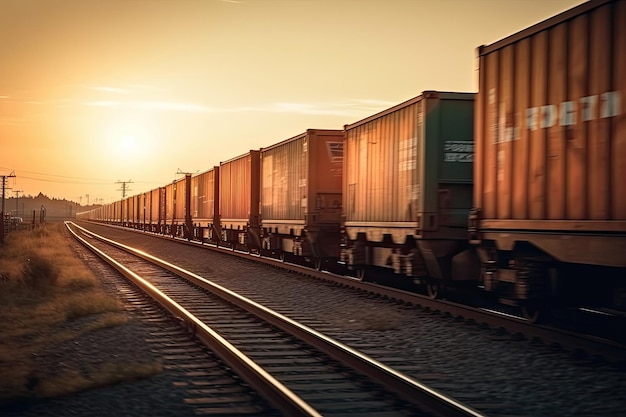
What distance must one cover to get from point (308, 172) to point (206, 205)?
57.4 feet

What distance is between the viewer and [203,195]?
1480 inches

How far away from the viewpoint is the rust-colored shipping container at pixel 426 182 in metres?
13.1

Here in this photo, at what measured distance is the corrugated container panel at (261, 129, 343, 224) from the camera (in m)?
19.8

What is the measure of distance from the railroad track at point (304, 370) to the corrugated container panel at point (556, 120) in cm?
342

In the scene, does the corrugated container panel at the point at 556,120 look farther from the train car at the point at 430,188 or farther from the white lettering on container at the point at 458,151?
the white lettering on container at the point at 458,151

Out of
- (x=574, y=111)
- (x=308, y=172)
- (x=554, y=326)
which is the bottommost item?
(x=554, y=326)

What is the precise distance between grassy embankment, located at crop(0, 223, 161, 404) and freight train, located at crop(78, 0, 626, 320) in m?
5.31

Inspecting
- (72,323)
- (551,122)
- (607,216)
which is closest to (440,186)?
(551,122)

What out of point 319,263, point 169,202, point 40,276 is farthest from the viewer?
point 169,202

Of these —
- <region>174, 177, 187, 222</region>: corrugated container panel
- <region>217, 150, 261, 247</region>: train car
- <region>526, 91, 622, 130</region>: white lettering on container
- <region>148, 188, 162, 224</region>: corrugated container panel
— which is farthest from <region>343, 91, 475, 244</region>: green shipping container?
<region>148, 188, 162, 224</region>: corrugated container panel

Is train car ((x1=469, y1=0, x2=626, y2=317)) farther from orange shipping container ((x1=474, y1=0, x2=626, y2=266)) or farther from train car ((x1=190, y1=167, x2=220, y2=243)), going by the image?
train car ((x1=190, y1=167, x2=220, y2=243))


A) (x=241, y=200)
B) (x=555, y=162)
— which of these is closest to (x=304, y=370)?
(x=555, y=162)

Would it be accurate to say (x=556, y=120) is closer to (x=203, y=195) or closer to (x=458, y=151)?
(x=458, y=151)

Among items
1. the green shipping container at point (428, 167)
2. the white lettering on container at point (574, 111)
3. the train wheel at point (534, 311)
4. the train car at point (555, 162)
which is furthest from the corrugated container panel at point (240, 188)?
the white lettering on container at point (574, 111)
